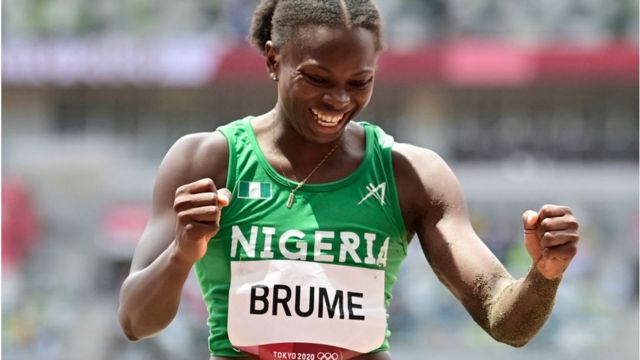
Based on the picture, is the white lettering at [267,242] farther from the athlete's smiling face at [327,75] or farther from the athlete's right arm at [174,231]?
the athlete's smiling face at [327,75]

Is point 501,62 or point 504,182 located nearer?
point 504,182

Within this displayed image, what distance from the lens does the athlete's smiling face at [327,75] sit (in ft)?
8.84

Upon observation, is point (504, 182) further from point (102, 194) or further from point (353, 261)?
point (353, 261)

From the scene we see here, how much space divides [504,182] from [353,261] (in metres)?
17.8

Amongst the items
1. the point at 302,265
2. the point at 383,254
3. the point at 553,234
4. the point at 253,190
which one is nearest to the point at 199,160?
the point at 253,190

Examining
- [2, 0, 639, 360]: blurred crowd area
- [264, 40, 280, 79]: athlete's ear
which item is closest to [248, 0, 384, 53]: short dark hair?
[264, 40, 280, 79]: athlete's ear

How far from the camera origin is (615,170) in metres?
21.3

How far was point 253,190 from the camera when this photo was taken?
283cm

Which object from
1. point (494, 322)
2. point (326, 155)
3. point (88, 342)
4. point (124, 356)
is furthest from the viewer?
point (88, 342)

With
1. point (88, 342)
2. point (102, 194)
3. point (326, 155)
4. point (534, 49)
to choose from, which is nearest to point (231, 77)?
point (102, 194)

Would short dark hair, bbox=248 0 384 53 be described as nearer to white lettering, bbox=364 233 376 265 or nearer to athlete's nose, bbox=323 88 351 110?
athlete's nose, bbox=323 88 351 110

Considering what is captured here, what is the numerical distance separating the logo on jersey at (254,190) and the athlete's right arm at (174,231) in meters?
0.06

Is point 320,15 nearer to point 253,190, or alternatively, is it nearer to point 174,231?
point 253,190

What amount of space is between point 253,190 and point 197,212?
1.26ft
